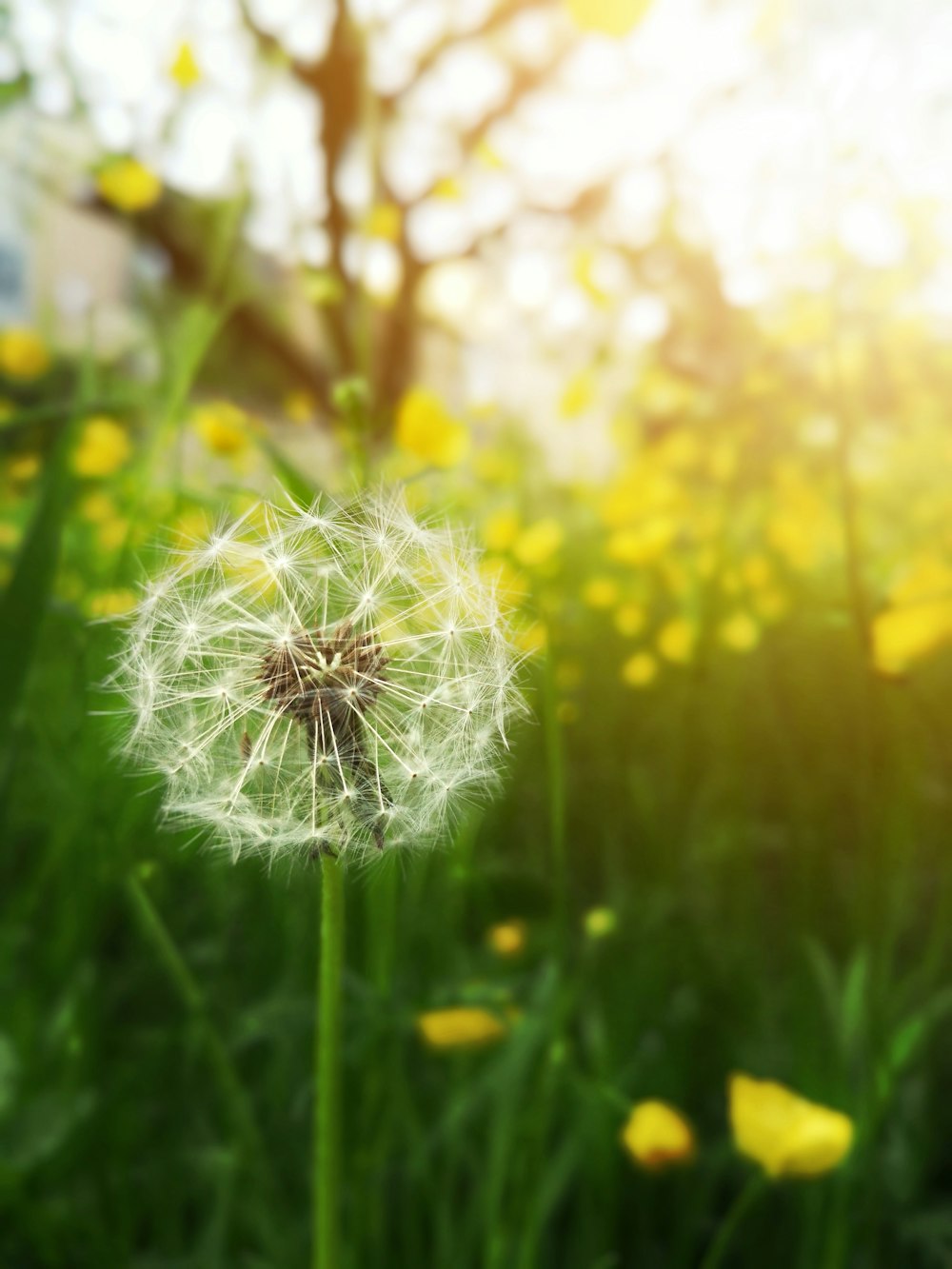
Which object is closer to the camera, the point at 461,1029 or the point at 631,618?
the point at 461,1029

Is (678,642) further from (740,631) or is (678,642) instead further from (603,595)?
(603,595)

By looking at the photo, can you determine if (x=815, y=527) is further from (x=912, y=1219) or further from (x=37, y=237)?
(x=37, y=237)

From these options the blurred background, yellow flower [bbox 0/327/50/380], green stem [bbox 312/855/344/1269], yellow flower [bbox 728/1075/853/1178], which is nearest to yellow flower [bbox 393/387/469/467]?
the blurred background

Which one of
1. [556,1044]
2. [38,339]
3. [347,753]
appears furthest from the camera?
[38,339]

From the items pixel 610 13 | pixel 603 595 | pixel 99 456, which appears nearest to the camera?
pixel 610 13

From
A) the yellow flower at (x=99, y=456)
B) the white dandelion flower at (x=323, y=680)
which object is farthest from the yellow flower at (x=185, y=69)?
the white dandelion flower at (x=323, y=680)

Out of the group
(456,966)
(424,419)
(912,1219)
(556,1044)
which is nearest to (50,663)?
(424,419)

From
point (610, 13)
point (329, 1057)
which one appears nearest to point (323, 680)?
point (329, 1057)

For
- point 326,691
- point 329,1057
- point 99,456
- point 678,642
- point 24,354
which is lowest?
point 329,1057
